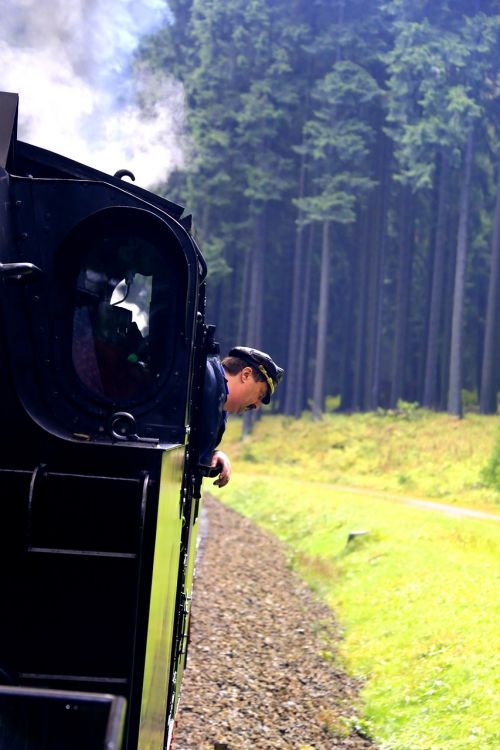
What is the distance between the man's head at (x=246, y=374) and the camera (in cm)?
639

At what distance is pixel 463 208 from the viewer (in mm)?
37812

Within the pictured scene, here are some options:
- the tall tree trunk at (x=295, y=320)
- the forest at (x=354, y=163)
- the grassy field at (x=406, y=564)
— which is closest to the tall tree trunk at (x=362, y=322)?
the forest at (x=354, y=163)

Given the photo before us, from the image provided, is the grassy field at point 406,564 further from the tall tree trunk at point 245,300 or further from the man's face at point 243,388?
the tall tree trunk at point 245,300

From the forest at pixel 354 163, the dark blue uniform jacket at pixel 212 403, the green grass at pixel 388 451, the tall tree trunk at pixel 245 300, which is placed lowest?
the green grass at pixel 388 451

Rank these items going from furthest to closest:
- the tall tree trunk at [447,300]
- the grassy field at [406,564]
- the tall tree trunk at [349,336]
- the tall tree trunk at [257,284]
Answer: the tall tree trunk at [349,336], the tall tree trunk at [447,300], the tall tree trunk at [257,284], the grassy field at [406,564]

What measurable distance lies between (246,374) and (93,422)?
1.91m

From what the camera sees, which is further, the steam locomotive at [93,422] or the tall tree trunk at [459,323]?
the tall tree trunk at [459,323]

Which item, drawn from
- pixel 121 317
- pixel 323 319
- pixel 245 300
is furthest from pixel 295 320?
pixel 121 317

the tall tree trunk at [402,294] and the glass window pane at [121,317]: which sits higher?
the tall tree trunk at [402,294]

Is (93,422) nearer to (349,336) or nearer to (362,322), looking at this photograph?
(362,322)

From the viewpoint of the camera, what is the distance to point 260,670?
35.4 ft

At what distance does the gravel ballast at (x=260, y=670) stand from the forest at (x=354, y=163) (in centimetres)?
2271

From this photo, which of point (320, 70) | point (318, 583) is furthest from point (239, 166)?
point (318, 583)

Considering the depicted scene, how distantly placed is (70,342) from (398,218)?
44451 millimetres
